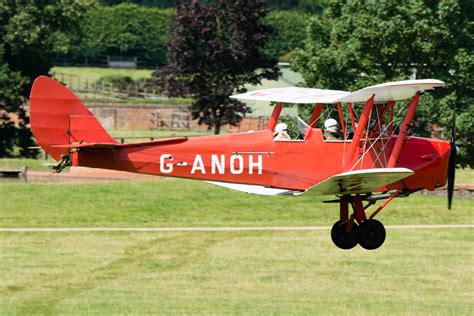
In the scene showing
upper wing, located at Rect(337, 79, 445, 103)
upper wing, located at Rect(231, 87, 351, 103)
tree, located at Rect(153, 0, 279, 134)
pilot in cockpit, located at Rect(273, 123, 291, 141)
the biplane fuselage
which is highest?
upper wing, located at Rect(337, 79, 445, 103)

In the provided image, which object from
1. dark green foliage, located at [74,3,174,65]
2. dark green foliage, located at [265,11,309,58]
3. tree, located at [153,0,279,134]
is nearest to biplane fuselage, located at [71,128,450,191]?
tree, located at [153,0,279,134]

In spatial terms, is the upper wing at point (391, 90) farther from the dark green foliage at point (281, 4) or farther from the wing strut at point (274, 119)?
the dark green foliage at point (281, 4)

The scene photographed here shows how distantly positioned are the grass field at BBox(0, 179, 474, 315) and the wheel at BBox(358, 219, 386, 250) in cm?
2582

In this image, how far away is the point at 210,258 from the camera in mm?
66062

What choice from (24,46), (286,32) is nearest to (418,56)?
(24,46)

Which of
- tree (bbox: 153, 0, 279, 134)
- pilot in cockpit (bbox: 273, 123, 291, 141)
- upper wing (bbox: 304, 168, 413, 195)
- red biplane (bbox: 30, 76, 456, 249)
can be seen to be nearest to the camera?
upper wing (bbox: 304, 168, 413, 195)

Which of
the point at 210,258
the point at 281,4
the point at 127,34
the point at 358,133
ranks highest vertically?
the point at 358,133

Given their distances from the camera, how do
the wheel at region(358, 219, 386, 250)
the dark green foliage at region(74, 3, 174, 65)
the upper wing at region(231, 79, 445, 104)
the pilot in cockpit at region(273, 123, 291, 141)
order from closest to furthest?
the upper wing at region(231, 79, 445, 104) < the pilot in cockpit at region(273, 123, 291, 141) < the wheel at region(358, 219, 386, 250) < the dark green foliage at region(74, 3, 174, 65)

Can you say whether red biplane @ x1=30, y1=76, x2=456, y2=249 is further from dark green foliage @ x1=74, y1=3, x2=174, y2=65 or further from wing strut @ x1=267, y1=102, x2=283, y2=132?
dark green foliage @ x1=74, y1=3, x2=174, y2=65

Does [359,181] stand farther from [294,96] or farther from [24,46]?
[24,46]

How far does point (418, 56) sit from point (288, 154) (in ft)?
103

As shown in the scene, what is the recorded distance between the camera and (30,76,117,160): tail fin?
1257 inches

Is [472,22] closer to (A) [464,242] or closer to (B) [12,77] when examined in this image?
(A) [464,242]

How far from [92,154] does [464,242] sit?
3971cm
